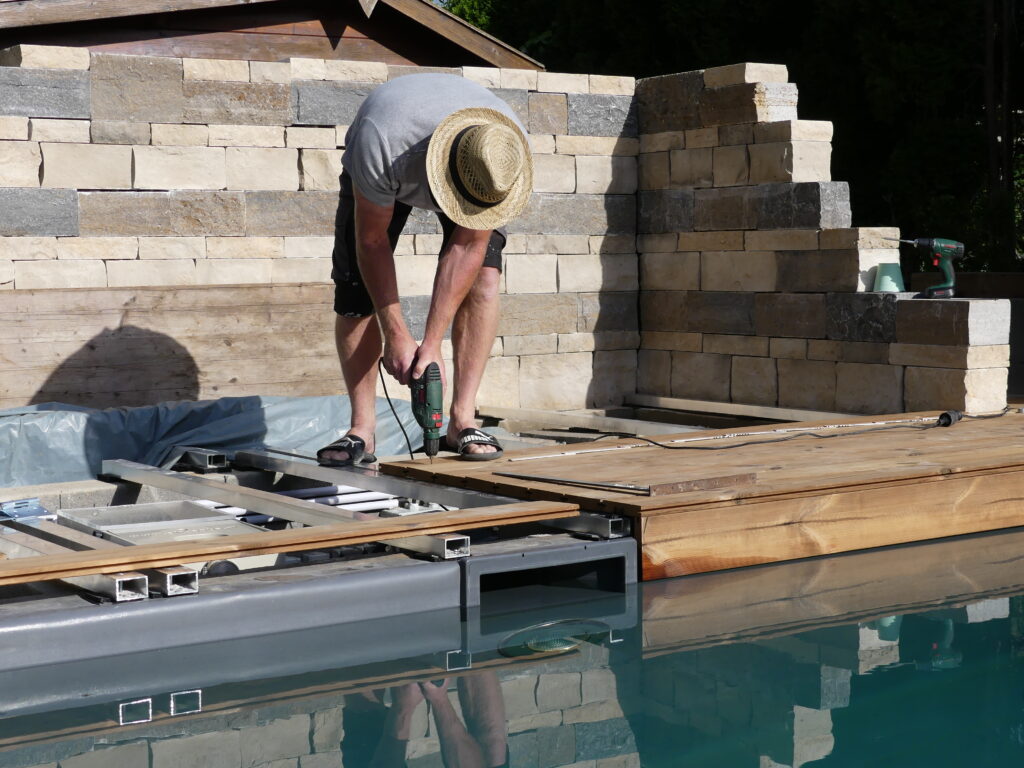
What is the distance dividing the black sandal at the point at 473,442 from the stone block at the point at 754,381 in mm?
2755

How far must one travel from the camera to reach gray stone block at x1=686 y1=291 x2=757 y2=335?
751 centimetres

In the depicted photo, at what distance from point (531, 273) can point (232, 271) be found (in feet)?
5.69

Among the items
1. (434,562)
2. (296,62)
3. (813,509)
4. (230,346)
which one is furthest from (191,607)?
(296,62)

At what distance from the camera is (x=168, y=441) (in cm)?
595

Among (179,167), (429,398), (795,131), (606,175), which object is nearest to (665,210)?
(606,175)

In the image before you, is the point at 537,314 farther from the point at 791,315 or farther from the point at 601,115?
the point at 791,315

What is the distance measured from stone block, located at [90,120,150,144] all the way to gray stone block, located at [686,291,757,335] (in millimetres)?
3136

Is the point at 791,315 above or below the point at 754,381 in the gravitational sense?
above

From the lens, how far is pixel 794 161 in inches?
277

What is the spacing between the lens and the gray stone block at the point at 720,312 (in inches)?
296

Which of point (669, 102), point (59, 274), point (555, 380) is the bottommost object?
point (555, 380)

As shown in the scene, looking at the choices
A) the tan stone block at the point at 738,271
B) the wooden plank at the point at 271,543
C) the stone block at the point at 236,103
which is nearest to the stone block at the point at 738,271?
the tan stone block at the point at 738,271

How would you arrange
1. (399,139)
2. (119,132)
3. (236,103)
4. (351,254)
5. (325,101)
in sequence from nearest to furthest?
(399,139)
(351,254)
(119,132)
(236,103)
(325,101)

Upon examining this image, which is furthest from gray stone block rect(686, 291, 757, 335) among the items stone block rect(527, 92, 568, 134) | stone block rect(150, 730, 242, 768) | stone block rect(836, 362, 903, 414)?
stone block rect(150, 730, 242, 768)
